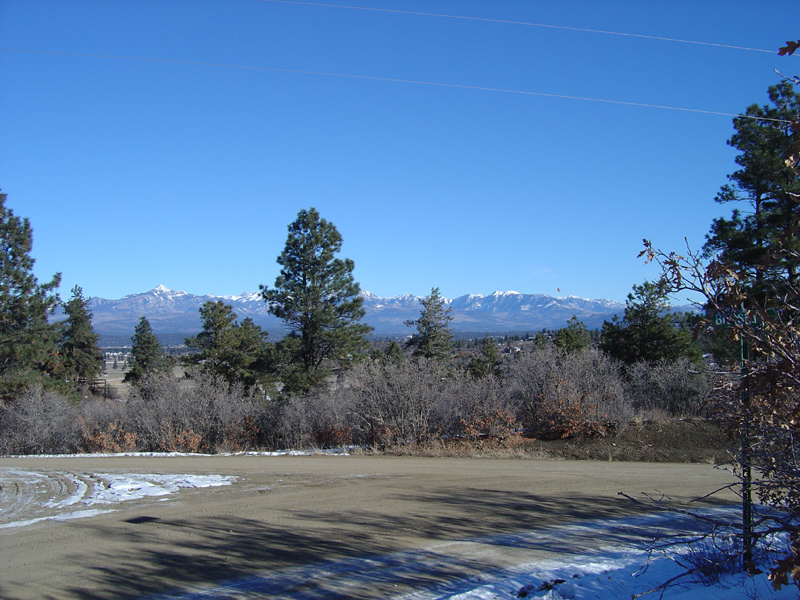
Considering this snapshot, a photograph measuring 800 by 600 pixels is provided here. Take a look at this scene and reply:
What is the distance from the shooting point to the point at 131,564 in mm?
6855

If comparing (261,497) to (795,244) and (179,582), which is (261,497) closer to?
(179,582)

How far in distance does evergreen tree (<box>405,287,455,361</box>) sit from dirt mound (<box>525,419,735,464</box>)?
2392 cm

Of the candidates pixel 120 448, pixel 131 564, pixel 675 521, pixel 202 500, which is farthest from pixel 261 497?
pixel 120 448

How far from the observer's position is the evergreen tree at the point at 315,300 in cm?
2860

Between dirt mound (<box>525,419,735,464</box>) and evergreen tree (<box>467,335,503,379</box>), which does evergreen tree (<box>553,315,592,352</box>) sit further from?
dirt mound (<box>525,419,735,464</box>)

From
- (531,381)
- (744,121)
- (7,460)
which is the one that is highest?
(744,121)

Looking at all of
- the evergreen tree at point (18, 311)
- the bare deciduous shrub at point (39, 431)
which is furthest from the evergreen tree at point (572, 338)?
the evergreen tree at point (18, 311)

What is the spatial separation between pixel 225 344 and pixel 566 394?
77.1 ft

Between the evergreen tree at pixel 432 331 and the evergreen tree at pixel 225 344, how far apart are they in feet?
37.4

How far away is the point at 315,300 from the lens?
1145 inches

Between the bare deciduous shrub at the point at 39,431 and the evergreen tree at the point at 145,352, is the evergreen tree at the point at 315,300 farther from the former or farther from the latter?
the evergreen tree at the point at 145,352

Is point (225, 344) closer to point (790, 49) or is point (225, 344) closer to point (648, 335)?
point (648, 335)

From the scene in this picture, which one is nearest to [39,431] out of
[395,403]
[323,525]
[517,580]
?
[395,403]

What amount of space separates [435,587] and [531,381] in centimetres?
1264
